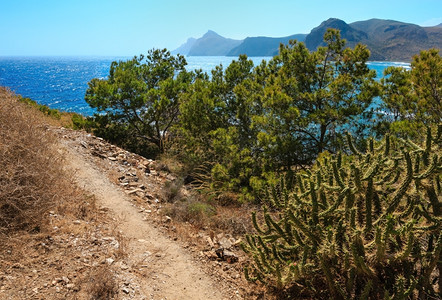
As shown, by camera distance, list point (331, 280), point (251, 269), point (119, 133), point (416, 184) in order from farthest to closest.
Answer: point (119, 133)
point (251, 269)
point (331, 280)
point (416, 184)

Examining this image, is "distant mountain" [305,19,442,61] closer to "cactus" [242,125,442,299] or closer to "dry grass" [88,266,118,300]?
"cactus" [242,125,442,299]

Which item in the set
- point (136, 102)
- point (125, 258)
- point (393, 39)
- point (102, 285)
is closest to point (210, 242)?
point (125, 258)

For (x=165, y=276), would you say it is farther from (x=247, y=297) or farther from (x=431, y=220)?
(x=431, y=220)

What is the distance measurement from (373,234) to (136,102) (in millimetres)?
14160

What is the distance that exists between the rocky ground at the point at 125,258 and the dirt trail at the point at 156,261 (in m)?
0.02

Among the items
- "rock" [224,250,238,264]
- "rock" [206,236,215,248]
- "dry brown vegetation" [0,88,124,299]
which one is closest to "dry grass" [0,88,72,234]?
"dry brown vegetation" [0,88,124,299]

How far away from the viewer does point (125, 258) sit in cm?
558

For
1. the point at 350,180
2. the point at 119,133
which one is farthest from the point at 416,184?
the point at 119,133

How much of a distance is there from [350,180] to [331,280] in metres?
1.61

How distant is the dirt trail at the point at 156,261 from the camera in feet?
16.8

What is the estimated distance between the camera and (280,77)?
9.95 metres

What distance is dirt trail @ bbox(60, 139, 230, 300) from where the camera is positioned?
513 centimetres

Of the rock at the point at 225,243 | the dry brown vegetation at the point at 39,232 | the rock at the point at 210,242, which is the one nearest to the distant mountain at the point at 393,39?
the rock at the point at 225,243

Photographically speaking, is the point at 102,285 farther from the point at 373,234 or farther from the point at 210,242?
the point at 373,234
